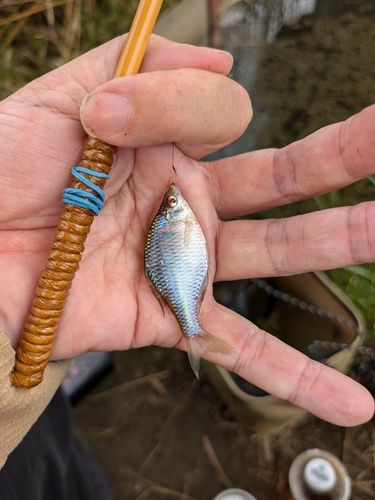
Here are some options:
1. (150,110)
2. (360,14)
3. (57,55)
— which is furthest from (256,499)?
(360,14)

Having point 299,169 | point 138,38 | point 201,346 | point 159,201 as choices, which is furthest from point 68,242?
point 299,169

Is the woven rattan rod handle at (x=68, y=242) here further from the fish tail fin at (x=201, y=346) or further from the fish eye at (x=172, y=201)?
the fish tail fin at (x=201, y=346)

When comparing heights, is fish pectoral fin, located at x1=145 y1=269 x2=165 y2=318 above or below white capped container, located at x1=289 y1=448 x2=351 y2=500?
above

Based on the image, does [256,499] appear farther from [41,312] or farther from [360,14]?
[360,14]

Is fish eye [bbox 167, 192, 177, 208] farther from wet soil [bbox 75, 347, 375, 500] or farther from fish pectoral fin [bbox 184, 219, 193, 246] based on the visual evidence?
wet soil [bbox 75, 347, 375, 500]

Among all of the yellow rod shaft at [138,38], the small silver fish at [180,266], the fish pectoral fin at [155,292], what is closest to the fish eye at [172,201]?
the small silver fish at [180,266]

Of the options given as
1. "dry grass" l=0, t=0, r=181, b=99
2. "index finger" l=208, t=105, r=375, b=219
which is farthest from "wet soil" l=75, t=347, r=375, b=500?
"dry grass" l=0, t=0, r=181, b=99

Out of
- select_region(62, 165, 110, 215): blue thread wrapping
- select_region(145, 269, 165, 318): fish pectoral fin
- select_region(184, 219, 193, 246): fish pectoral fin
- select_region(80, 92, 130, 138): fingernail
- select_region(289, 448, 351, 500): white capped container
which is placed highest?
select_region(80, 92, 130, 138): fingernail
